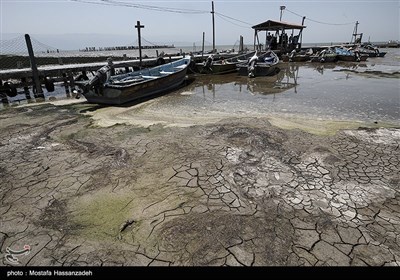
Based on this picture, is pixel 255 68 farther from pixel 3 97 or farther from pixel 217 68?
pixel 3 97

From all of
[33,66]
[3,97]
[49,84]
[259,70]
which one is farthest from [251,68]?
[3,97]

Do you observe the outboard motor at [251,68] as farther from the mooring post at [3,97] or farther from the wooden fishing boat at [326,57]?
the mooring post at [3,97]

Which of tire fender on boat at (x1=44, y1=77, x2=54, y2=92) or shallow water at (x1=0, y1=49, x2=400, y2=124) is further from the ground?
tire fender on boat at (x1=44, y1=77, x2=54, y2=92)

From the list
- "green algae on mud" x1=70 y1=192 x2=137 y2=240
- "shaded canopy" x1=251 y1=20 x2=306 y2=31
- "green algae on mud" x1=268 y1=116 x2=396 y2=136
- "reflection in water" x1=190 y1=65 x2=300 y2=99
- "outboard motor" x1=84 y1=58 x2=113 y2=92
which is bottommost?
"green algae on mud" x1=70 y1=192 x2=137 y2=240

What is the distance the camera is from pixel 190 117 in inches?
330

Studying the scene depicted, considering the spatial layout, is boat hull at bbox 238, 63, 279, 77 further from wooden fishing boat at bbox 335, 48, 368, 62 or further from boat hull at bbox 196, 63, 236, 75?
wooden fishing boat at bbox 335, 48, 368, 62

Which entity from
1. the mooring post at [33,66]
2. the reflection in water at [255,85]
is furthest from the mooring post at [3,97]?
the reflection in water at [255,85]

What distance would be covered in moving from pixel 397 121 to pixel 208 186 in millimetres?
7514

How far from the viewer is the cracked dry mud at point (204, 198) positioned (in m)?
2.88

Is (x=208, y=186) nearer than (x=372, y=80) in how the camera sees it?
Yes

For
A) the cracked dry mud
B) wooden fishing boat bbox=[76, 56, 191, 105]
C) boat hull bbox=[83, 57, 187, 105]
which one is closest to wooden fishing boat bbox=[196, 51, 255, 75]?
wooden fishing boat bbox=[76, 56, 191, 105]

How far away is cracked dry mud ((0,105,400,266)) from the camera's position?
9.46 feet
